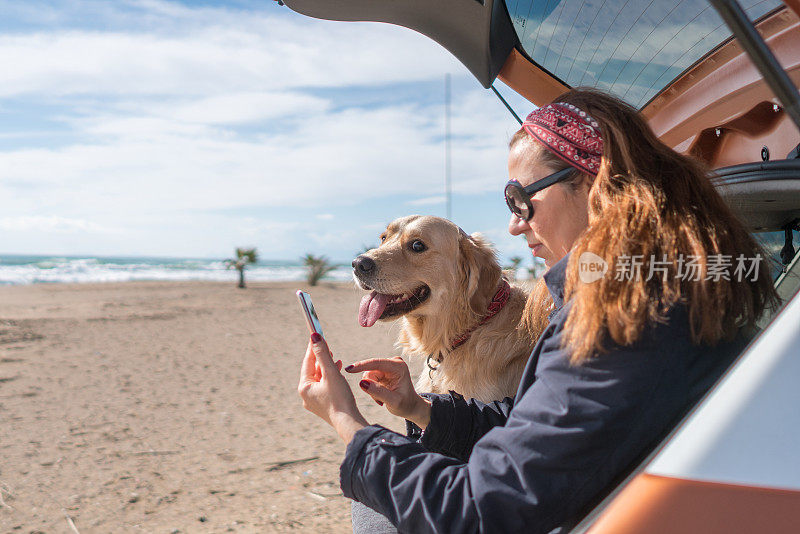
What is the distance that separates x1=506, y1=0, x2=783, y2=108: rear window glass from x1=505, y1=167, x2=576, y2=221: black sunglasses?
67 centimetres

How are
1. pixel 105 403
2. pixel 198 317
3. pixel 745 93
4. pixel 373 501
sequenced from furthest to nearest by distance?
1. pixel 198 317
2. pixel 105 403
3. pixel 745 93
4. pixel 373 501

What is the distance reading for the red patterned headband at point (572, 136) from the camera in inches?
55.7

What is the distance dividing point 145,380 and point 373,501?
667 cm

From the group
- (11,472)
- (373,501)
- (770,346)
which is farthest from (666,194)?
(11,472)

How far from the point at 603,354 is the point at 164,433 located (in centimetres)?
498

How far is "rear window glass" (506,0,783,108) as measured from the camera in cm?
183

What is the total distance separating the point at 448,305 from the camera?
3.39 m

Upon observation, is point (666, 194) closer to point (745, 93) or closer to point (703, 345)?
point (703, 345)

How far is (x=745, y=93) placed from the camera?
195cm

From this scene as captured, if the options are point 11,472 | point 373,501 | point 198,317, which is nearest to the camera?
point 373,501

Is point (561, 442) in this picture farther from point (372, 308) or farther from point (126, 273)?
point (126, 273)

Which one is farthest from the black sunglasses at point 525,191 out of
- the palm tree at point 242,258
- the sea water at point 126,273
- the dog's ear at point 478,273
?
the palm tree at point 242,258

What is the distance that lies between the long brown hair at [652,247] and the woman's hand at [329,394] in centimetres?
59

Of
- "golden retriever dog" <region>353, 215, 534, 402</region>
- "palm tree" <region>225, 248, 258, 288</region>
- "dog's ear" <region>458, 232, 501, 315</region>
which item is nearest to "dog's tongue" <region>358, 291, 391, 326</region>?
"golden retriever dog" <region>353, 215, 534, 402</region>
